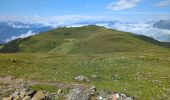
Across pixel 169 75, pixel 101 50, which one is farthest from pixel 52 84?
pixel 101 50

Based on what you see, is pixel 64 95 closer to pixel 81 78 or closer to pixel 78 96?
pixel 78 96

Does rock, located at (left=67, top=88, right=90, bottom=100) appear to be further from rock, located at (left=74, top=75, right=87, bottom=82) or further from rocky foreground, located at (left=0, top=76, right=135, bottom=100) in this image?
rock, located at (left=74, top=75, right=87, bottom=82)

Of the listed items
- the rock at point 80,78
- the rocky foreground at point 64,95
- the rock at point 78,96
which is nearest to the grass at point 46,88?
the rocky foreground at point 64,95

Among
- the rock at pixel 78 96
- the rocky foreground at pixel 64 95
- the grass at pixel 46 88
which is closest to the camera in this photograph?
the rocky foreground at pixel 64 95

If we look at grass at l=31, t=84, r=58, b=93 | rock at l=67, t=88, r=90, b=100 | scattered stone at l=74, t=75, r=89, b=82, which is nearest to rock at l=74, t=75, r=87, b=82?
scattered stone at l=74, t=75, r=89, b=82

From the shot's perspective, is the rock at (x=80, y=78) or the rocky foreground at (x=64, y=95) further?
the rock at (x=80, y=78)

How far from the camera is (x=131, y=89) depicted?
32.7 m

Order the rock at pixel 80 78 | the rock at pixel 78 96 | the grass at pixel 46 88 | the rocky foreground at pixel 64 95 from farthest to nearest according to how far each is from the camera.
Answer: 1. the rock at pixel 80 78
2. the grass at pixel 46 88
3. the rock at pixel 78 96
4. the rocky foreground at pixel 64 95

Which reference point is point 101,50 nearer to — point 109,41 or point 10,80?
point 109,41

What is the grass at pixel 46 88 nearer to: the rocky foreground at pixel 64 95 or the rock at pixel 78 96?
the rocky foreground at pixel 64 95

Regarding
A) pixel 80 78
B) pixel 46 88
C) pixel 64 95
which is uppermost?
pixel 80 78

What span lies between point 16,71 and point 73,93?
59.6 ft

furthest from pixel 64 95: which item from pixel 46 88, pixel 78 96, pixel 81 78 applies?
pixel 81 78

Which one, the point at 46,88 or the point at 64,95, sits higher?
the point at 46,88
